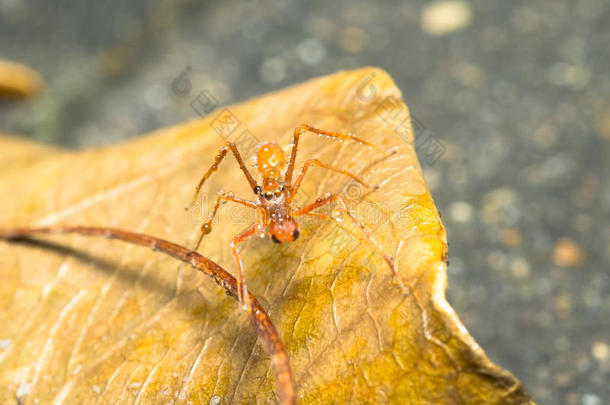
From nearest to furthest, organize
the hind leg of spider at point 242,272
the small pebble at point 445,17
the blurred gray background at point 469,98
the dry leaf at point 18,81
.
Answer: the hind leg of spider at point 242,272
the blurred gray background at point 469,98
the dry leaf at point 18,81
the small pebble at point 445,17

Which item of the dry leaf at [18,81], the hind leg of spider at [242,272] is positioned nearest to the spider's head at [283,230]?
the hind leg of spider at [242,272]

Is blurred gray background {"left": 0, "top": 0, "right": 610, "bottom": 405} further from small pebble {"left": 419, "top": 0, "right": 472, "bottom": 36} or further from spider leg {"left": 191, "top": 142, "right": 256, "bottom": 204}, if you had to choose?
spider leg {"left": 191, "top": 142, "right": 256, "bottom": 204}

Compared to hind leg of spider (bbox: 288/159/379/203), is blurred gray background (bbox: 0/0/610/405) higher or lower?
higher

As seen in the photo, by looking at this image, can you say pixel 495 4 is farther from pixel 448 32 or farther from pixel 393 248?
pixel 393 248

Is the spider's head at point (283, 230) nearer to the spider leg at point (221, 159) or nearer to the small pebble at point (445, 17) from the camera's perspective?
the spider leg at point (221, 159)

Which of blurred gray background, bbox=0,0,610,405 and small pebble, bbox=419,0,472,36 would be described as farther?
small pebble, bbox=419,0,472,36

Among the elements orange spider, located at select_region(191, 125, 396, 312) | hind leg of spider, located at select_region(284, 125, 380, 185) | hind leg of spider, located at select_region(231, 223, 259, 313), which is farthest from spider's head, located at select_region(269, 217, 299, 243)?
→ hind leg of spider, located at select_region(284, 125, 380, 185)
